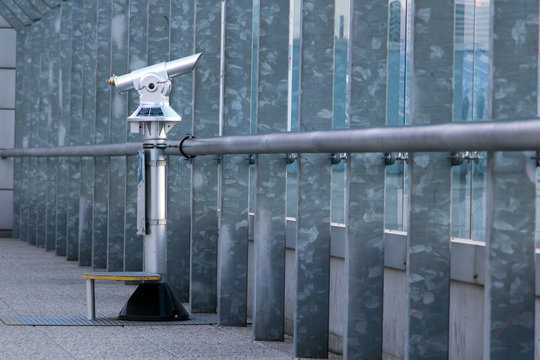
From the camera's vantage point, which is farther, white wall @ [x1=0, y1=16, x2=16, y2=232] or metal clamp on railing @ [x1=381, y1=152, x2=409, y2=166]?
white wall @ [x1=0, y1=16, x2=16, y2=232]

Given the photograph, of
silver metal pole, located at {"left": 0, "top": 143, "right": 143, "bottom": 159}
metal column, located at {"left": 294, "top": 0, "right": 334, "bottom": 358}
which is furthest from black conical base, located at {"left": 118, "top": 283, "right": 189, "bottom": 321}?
silver metal pole, located at {"left": 0, "top": 143, "right": 143, "bottom": 159}

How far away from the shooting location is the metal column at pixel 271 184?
935 centimetres

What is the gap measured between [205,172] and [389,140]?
4.61 metres

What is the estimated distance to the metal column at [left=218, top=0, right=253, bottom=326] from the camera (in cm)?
1026

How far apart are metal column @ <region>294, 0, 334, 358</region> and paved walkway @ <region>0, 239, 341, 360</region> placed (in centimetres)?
31

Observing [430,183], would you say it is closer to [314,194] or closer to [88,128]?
[314,194]

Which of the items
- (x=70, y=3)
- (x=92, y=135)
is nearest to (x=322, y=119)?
(x=92, y=135)

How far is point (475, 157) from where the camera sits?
684 centimetres

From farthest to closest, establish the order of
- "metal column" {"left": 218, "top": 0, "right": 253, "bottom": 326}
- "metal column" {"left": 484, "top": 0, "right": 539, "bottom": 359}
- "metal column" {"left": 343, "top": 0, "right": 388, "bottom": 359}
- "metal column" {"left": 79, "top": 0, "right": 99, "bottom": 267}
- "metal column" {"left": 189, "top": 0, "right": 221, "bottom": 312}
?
"metal column" {"left": 79, "top": 0, "right": 99, "bottom": 267}, "metal column" {"left": 189, "top": 0, "right": 221, "bottom": 312}, "metal column" {"left": 218, "top": 0, "right": 253, "bottom": 326}, "metal column" {"left": 343, "top": 0, "right": 388, "bottom": 359}, "metal column" {"left": 484, "top": 0, "right": 539, "bottom": 359}

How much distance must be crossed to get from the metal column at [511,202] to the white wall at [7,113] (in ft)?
64.9

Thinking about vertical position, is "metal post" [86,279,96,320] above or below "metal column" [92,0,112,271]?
below

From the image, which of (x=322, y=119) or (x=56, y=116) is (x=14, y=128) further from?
(x=322, y=119)

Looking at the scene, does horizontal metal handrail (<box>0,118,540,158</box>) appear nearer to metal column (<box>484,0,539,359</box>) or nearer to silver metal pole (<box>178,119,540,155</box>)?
silver metal pole (<box>178,119,540,155</box>)

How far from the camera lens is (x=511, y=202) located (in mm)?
5750
